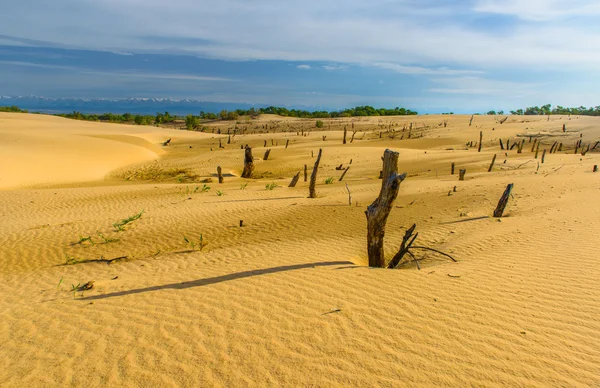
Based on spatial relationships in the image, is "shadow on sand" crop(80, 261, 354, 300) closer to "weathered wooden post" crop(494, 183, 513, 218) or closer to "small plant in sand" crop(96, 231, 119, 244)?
"small plant in sand" crop(96, 231, 119, 244)

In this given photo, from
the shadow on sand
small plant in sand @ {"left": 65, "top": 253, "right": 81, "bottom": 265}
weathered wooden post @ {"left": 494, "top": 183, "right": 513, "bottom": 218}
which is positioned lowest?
small plant in sand @ {"left": 65, "top": 253, "right": 81, "bottom": 265}

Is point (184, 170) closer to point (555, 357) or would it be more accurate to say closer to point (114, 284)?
point (114, 284)

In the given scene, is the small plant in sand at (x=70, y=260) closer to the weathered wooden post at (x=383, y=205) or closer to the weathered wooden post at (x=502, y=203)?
the weathered wooden post at (x=383, y=205)

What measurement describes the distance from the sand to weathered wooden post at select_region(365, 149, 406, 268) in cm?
45

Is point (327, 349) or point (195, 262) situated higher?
point (327, 349)

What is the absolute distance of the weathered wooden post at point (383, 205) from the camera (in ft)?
18.4

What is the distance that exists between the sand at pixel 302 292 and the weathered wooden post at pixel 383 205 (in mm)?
450

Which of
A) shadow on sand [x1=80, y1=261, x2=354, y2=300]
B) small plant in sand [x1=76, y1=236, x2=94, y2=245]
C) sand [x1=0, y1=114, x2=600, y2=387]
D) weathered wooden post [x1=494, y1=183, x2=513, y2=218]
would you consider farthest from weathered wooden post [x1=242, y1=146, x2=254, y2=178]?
shadow on sand [x1=80, y1=261, x2=354, y2=300]

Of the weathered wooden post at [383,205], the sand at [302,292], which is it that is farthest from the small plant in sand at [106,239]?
the weathered wooden post at [383,205]

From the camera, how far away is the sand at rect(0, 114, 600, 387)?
11.6 ft

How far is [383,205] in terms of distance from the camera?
228 inches

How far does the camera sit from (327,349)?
3768 millimetres

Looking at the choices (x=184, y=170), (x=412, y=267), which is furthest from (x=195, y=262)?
(x=184, y=170)

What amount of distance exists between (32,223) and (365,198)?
10.2 meters
